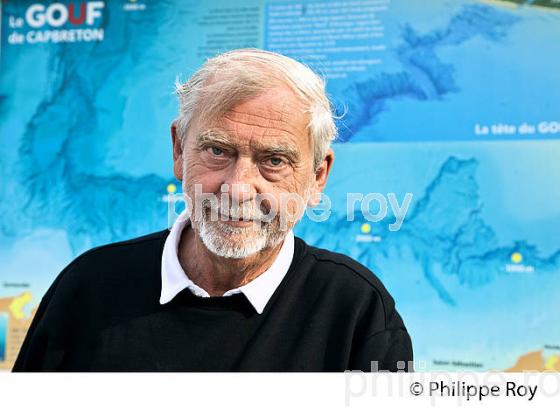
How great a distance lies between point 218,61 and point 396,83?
127 centimetres

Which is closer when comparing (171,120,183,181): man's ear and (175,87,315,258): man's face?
(175,87,315,258): man's face

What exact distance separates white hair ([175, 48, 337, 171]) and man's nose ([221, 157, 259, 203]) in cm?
12

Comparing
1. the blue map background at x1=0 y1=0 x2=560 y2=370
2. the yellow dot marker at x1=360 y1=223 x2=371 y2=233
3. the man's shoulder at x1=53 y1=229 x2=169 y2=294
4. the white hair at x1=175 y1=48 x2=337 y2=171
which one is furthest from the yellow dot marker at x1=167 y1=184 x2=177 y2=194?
the white hair at x1=175 y1=48 x2=337 y2=171

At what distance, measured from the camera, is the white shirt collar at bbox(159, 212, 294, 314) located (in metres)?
1.31

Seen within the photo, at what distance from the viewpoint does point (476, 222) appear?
239cm

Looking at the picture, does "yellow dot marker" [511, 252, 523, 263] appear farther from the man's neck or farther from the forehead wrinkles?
the forehead wrinkles

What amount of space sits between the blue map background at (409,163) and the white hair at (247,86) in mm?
1136

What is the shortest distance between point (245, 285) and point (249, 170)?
0.26 metres

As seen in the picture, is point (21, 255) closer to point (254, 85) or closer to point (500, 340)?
point (254, 85)

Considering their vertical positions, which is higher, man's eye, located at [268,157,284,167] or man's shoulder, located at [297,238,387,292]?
man's eye, located at [268,157,284,167]

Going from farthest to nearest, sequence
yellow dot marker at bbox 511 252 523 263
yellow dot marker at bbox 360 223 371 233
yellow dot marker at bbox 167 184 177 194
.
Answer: yellow dot marker at bbox 167 184 177 194 < yellow dot marker at bbox 360 223 371 233 < yellow dot marker at bbox 511 252 523 263

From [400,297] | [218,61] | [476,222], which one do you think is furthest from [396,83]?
[218,61]

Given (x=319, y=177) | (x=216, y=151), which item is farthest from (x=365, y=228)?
(x=216, y=151)

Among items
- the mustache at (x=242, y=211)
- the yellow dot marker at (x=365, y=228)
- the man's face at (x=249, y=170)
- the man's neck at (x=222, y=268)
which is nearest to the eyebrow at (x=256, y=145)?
the man's face at (x=249, y=170)
